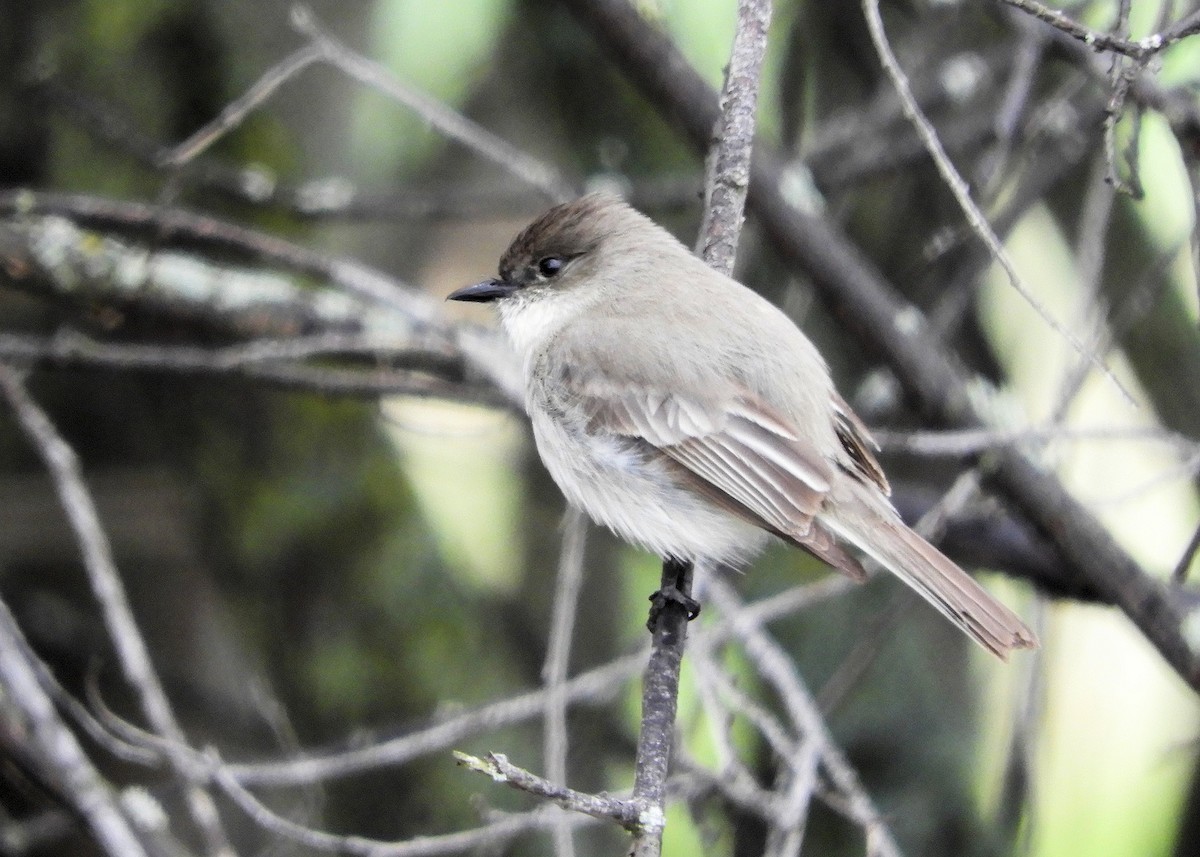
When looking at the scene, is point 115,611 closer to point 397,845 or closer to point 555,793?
point 397,845

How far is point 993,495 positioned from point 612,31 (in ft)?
5.70

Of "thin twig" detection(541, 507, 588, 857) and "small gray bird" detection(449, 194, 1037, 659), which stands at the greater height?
"small gray bird" detection(449, 194, 1037, 659)

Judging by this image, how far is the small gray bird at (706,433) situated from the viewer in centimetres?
305

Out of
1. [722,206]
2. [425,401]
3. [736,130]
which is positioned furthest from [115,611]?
[736,130]

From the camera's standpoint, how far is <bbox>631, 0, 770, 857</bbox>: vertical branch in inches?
99.7

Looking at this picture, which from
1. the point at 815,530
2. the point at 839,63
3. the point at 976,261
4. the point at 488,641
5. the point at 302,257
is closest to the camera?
the point at 815,530

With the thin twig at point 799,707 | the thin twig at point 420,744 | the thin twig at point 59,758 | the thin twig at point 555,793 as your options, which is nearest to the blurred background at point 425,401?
the thin twig at point 799,707

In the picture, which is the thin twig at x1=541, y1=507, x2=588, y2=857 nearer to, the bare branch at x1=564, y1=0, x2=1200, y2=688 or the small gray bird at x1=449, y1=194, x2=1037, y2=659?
the small gray bird at x1=449, y1=194, x2=1037, y2=659

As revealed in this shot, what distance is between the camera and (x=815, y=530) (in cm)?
298

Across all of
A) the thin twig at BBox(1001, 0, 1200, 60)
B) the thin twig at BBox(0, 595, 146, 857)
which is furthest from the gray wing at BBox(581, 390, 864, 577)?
the thin twig at BBox(0, 595, 146, 857)

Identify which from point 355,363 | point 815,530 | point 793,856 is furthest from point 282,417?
point 793,856

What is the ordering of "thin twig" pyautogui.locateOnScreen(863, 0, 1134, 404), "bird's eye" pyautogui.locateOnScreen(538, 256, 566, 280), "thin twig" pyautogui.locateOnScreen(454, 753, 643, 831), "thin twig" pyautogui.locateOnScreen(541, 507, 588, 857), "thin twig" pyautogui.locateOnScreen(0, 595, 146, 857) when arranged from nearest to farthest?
"thin twig" pyautogui.locateOnScreen(454, 753, 643, 831) < "thin twig" pyautogui.locateOnScreen(863, 0, 1134, 404) < "thin twig" pyautogui.locateOnScreen(541, 507, 588, 857) < "thin twig" pyautogui.locateOnScreen(0, 595, 146, 857) < "bird's eye" pyautogui.locateOnScreen(538, 256, 566, 280)

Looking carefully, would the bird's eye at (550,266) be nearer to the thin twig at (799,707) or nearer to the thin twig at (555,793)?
the thin twig at (799,707)

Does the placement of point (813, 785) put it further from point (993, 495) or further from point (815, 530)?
point (993, 495)
